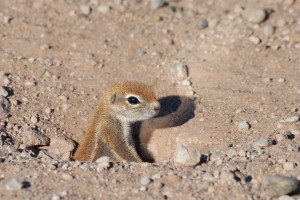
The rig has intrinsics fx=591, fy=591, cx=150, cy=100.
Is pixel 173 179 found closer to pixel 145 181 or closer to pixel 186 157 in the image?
pixel 145 181

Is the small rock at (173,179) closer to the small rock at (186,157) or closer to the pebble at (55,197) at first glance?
the small rock at (186,157)

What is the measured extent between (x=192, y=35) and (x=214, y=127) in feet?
6.21

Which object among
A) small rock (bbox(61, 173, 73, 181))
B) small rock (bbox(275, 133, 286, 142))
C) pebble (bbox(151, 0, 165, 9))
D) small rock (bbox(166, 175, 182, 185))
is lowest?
small rock (bbox(61, 173, 73, 181))

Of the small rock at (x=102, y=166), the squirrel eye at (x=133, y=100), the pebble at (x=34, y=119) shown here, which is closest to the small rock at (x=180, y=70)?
the squirrel eye at (x=133, y=100)

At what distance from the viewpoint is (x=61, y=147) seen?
6719 millimetres

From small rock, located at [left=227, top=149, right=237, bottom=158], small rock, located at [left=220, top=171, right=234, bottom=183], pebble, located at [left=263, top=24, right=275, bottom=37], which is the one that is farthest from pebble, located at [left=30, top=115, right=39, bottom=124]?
pebble, located at [left=263, top=24, right=275, bottom=37]

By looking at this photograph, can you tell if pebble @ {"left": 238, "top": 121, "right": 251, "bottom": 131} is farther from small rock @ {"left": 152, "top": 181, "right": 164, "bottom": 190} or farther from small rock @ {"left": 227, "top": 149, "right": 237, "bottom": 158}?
small rock @ {"left": 152, "top": 181, "right": 164, "bottom": 190}

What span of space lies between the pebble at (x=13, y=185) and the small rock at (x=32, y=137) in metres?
1.44

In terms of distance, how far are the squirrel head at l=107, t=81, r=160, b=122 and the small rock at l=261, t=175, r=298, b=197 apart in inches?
73.7

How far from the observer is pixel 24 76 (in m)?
7.39

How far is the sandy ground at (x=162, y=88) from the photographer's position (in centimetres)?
521

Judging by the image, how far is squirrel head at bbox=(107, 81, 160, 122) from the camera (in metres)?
6.50

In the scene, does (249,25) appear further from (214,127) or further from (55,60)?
(55,60)

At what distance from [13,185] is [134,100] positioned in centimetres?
197
